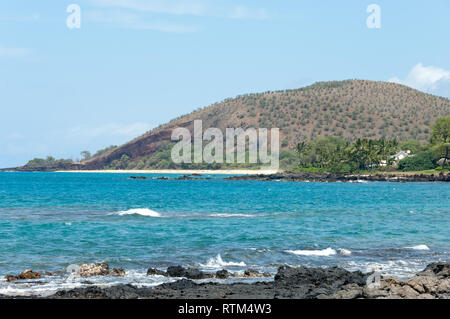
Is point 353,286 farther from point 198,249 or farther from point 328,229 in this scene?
point 328,229

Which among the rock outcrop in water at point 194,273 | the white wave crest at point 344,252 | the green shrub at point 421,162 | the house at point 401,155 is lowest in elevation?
the white wave crest at point 344,252

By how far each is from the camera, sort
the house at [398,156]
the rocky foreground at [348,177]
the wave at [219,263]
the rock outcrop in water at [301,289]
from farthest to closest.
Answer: the house at [398,156]
the rocky foreground at [348,177]
the wave at [219,263]
the rock outcrop in water at [301,289]

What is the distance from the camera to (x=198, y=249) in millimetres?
30359

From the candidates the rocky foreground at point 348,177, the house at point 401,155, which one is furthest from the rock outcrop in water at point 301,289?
the house at point 401,155

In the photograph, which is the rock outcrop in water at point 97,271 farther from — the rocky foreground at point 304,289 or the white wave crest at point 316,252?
the white wave crest at point 316,252

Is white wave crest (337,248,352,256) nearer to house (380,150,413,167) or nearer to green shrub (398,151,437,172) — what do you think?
green shrub (398,151,437,172)

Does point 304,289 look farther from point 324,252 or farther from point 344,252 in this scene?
point 344,252

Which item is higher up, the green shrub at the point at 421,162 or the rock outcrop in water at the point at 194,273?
the green shrub at the point at 421,162

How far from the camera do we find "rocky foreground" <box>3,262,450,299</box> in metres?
16.9

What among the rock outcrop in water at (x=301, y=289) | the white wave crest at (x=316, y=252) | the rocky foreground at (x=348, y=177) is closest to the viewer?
the rock outcrop in water at (x=301, y=289)

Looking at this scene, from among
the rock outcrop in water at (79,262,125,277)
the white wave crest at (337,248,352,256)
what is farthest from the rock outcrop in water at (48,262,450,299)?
the white wave crest at (337,248,352,256)

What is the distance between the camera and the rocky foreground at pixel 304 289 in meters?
16.9
